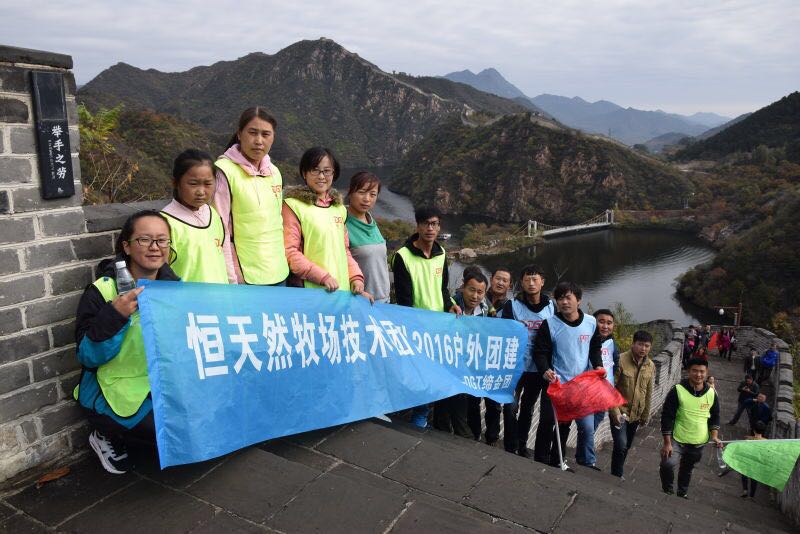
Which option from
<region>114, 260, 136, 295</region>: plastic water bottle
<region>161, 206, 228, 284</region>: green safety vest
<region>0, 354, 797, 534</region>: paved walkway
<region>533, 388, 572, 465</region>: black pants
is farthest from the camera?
<region>533, 388, 572, 465</region>: black pants

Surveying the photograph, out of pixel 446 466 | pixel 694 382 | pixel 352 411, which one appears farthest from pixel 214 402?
pixel 694 382

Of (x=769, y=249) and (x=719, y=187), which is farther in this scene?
(x=719, y=187)

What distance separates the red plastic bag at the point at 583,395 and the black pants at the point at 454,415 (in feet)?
2.28

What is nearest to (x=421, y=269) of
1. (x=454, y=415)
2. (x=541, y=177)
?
(x=454, y=415)

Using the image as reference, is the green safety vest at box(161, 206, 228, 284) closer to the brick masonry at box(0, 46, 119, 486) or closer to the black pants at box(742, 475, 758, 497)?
the brick masonry at box(0, 46, 119, 486)

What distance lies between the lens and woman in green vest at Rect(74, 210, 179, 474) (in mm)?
2439

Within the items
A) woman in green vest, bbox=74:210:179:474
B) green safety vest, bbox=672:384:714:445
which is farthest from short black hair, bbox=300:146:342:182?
green safety vest, bbox=672:384:714:445

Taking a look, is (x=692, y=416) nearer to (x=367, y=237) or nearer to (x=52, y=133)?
(x=367, y=237)

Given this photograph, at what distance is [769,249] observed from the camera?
3712 centimetres

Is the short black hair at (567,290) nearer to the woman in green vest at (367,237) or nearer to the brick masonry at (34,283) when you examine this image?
the woman in green vest at (367,237)

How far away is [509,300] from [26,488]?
3.43 metres

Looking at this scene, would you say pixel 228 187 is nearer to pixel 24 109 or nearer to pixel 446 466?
pixel 24 109

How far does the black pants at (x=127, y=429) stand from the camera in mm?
2598

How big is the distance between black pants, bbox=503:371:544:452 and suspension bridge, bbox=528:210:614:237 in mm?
60953
